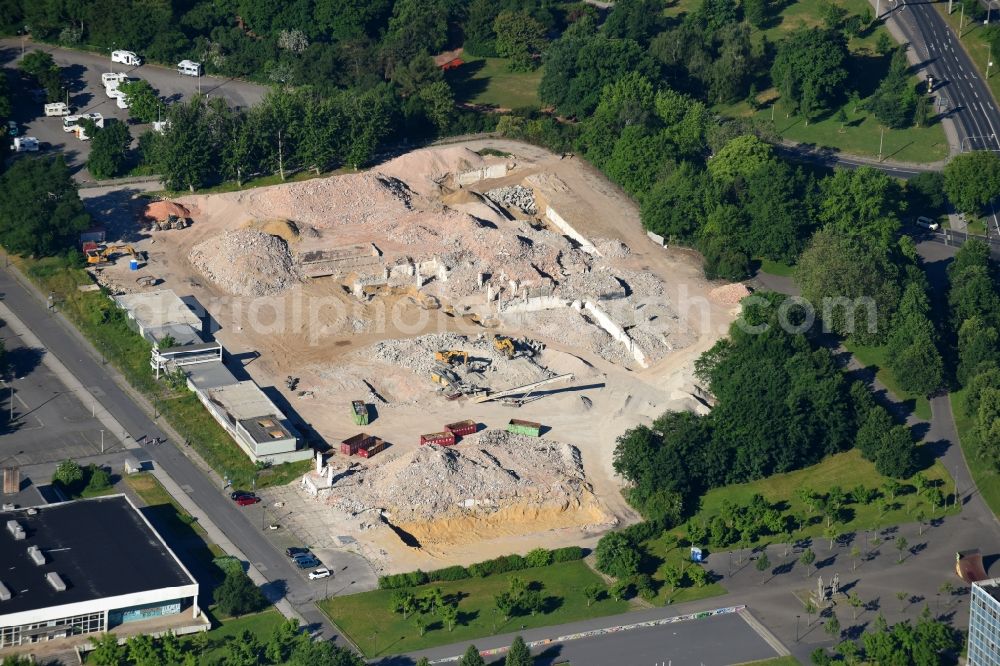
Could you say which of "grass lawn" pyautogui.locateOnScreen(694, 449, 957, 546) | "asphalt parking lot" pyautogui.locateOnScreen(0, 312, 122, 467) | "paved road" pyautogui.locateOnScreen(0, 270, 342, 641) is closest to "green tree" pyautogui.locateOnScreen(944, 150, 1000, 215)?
"grass lawn" pyautogui.locateOnScreen(694, 449, 957, 546)

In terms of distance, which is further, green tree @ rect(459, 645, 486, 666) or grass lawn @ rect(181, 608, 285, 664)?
grass lawn @ rect(181, 608, 285, 664)

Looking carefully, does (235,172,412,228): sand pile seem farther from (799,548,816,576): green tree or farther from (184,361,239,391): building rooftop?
(799,548,816,576): green tree

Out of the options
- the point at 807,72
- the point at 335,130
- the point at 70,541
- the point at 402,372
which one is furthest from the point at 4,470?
the point at 807,72

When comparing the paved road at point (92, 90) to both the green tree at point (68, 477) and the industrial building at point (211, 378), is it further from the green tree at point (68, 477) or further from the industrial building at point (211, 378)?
the green tree at point (68, 477)

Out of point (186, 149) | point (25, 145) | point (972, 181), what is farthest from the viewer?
point (25, 145)

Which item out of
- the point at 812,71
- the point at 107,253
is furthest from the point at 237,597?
the point at 812,71

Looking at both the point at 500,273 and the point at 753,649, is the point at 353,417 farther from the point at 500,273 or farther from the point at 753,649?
the point at 753,649

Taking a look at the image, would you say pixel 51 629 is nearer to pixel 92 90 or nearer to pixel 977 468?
pixel 977 468
